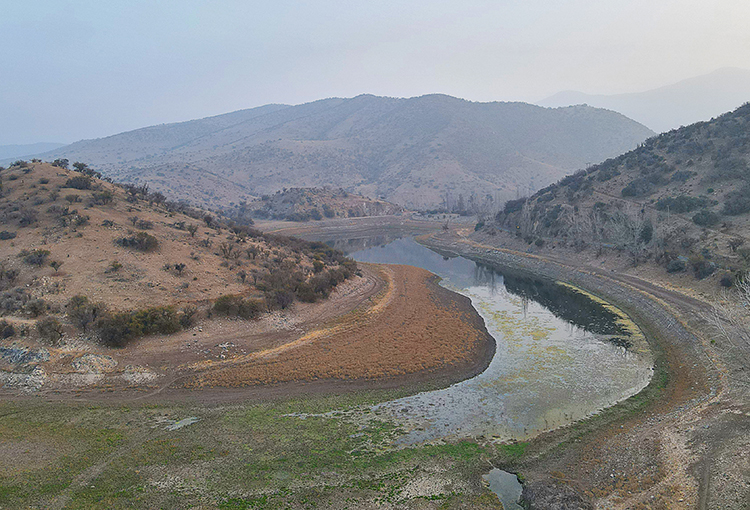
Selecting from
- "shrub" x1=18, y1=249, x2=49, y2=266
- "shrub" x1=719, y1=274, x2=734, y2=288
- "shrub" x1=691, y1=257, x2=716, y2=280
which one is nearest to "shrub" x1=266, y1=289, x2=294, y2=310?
"shrub" x1=18, y1=249, x2=49, y2=266

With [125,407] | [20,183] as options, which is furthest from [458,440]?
[20,183]

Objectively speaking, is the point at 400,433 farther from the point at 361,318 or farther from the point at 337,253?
the point at 337,253

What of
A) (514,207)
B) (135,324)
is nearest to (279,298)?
(135,324)

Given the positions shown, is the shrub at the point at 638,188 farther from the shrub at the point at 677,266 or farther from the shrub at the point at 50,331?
the shrub at the point at 50,331

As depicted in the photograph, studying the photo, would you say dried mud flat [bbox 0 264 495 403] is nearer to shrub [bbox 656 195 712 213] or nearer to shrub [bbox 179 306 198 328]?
shrub [bbox 179 306 198 328]

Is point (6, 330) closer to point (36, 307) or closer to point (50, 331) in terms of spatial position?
point (50, 331)
